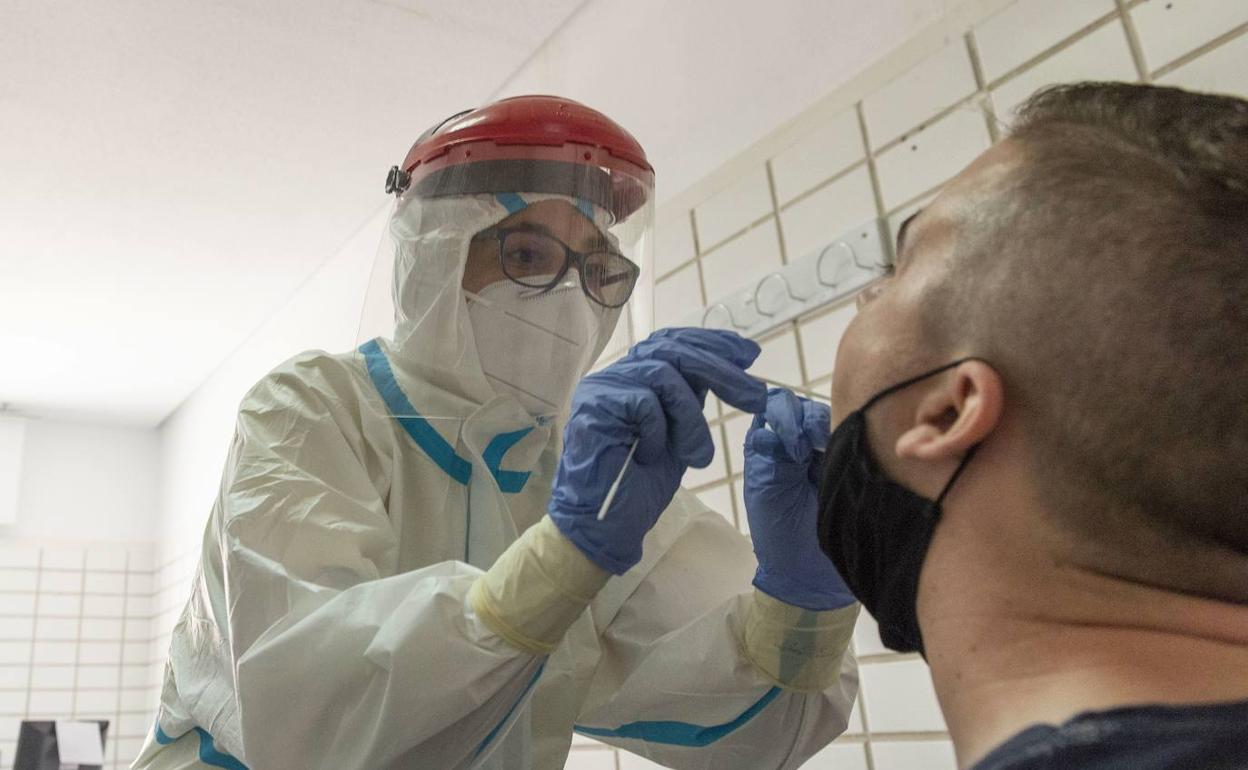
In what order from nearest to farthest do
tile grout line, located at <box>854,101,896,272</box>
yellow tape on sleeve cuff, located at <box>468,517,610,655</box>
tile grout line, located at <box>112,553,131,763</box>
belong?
yellow tape on sleeve cuff, located at <box>468,517,610,655</box>, tile grout line, located at <box>854,101,896,272</box>, tile grout line, located at <box>112,553,131,763</box>

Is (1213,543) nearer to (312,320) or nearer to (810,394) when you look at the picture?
(810,394)

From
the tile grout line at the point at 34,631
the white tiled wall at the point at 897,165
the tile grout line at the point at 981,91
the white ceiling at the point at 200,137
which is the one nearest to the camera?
the white tiled wall at the point at 897,165

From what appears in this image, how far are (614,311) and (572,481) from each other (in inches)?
17.9

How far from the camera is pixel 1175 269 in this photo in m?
0.69

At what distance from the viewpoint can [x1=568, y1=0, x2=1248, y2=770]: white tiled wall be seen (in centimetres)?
127

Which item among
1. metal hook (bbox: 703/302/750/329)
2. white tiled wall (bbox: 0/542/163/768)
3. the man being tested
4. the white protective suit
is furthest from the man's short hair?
white tiled wall (bbox: 0/542/163/768)

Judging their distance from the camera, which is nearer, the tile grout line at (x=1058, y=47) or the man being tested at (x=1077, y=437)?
the man being tested at (x=1077, y=437)

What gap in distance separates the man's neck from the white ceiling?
6.76 feet

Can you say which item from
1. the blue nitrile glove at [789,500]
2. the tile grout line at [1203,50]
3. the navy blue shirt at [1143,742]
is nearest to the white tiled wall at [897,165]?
the tile grout line at [1203,50]

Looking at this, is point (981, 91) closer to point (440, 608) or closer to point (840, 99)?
point (840, 99)

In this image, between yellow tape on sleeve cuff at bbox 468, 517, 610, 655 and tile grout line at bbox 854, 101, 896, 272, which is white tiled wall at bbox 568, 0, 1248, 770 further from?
yellow tape on sleeve cuff at bbox 468, 517, 610, 655

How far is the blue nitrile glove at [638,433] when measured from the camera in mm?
999

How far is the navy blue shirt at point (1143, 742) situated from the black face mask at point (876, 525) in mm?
222

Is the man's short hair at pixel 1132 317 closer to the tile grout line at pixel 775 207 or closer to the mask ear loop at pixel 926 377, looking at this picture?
the mask ear loop at pixel 926 377
